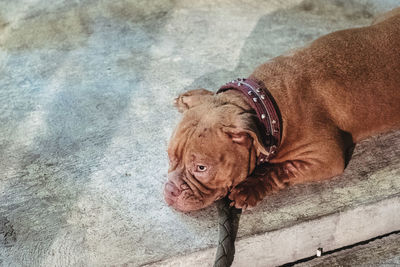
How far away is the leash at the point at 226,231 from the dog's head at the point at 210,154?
0.32ft

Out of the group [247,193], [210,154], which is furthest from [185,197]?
[247,193]

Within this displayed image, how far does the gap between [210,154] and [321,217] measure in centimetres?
87

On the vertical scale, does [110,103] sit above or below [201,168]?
below

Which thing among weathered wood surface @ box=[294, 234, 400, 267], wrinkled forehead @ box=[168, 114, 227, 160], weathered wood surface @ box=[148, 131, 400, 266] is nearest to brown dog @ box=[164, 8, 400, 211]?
wrinkled forehead @ box=[168, 114, 227, 160]

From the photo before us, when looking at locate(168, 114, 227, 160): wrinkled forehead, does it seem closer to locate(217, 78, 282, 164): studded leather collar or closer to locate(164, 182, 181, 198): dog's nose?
locate(164, 182, 181, 198): dog's nose

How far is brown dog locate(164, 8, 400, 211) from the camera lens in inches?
124

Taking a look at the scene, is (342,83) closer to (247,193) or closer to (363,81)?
(363,81)

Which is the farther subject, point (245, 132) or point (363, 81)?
point (363, 81)

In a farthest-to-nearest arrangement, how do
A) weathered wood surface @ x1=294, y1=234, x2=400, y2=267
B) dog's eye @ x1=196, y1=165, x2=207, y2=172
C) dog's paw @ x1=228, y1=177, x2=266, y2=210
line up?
1. weathered wood surface @ x1=294, y1=234, x2=400, y2=267
2. dog's paw @ x1=228, y1=177, x2=266, y2=210
3. dog's eye @ x1=196, y1=165, x2=207, y2=172

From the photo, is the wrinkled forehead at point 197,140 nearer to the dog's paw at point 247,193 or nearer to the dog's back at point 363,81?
the dog's paw at point 247,193

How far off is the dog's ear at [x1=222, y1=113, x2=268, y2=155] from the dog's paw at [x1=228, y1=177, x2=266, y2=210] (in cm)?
30

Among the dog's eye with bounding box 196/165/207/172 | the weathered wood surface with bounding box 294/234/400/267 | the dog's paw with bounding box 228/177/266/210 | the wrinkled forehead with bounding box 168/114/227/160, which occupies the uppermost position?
the wrinkled forehead with bounding box 168/114/227/160

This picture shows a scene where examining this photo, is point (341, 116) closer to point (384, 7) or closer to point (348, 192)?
point (348, 192)

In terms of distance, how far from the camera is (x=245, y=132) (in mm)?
3076
